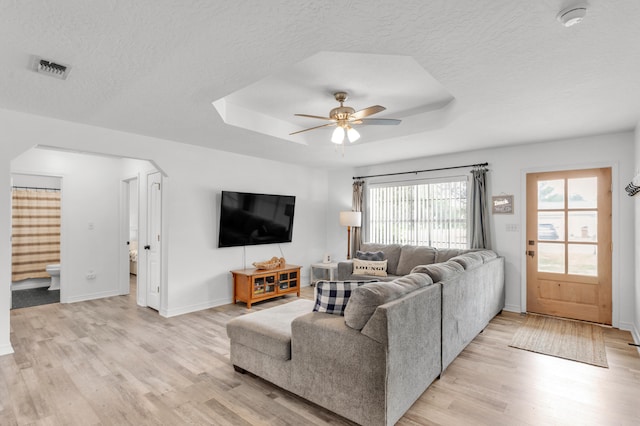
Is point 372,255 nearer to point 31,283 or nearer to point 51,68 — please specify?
point 51,68

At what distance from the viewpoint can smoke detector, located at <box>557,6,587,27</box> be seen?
1.64 m

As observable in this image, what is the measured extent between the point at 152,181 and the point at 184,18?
3.88m

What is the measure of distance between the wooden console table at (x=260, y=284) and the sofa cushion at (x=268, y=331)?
2048 mm

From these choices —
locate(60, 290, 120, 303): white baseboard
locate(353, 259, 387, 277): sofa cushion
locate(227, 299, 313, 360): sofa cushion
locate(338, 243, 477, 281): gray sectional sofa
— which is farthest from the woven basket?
locate(60, 290, 120, 303): white baseboard

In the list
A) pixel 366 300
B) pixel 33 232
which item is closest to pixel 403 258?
pixel 366 300

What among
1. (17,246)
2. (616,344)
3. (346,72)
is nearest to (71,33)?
(346,72)

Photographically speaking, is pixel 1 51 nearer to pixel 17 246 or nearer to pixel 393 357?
pixel 393 357

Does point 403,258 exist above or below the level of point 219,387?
above

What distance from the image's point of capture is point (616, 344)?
3.58 meters

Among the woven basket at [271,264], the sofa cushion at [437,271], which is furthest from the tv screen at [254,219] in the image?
the sofa cushion at [437,271]

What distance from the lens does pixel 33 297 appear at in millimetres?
5652

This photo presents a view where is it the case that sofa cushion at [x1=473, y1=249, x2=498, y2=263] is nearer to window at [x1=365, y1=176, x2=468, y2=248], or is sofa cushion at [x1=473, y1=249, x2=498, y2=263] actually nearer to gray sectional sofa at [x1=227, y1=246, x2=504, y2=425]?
window at [x1=365, y1=176, x2=468, y2=248]

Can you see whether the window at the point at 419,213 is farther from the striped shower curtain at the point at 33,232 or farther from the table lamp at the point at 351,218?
the striped shower curtain at the point at 33,232

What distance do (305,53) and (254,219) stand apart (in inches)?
147
